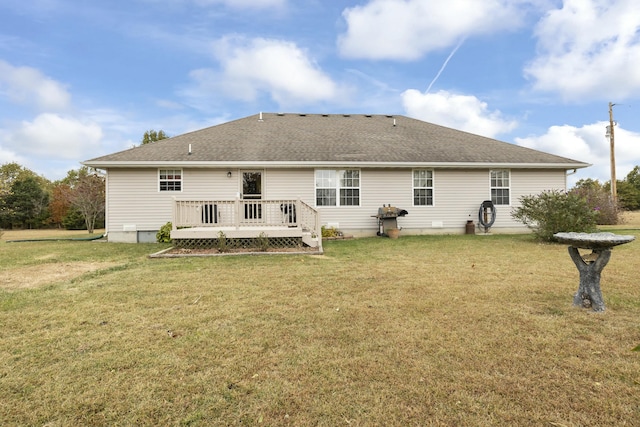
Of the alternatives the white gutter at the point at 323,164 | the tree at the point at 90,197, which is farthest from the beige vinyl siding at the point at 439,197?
the tree at the point at 90,197

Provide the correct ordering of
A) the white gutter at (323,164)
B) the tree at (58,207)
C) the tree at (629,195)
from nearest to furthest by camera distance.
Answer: the white gutter at (323,164) < the tree at (58,207) < the tree at (629,195)

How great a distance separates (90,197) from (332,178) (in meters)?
20.6

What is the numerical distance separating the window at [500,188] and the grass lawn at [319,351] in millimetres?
7575

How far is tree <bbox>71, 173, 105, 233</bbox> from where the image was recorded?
74.5 feet

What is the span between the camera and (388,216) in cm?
1130

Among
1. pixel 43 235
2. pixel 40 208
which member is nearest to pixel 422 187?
pixel 43 235

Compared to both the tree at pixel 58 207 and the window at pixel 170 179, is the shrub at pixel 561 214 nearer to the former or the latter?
the window at pixel 170 179

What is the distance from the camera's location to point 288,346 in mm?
2721

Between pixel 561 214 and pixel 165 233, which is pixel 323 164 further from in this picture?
pixel 561 214

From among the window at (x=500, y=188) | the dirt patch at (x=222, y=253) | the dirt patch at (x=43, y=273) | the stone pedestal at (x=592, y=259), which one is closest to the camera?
the stone pedestal at (x=592, y=259)

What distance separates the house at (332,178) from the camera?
11000 millimetres

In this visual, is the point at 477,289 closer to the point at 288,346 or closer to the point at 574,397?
the point at 574,397

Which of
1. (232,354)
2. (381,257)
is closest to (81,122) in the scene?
(381,257)

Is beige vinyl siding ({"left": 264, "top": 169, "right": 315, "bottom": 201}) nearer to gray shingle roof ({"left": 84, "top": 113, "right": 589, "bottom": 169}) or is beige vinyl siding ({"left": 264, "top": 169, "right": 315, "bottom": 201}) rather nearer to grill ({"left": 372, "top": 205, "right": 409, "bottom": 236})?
gray shingle roof ({"left": 84, "top": 113, "right": 589, "bottom": 169})
